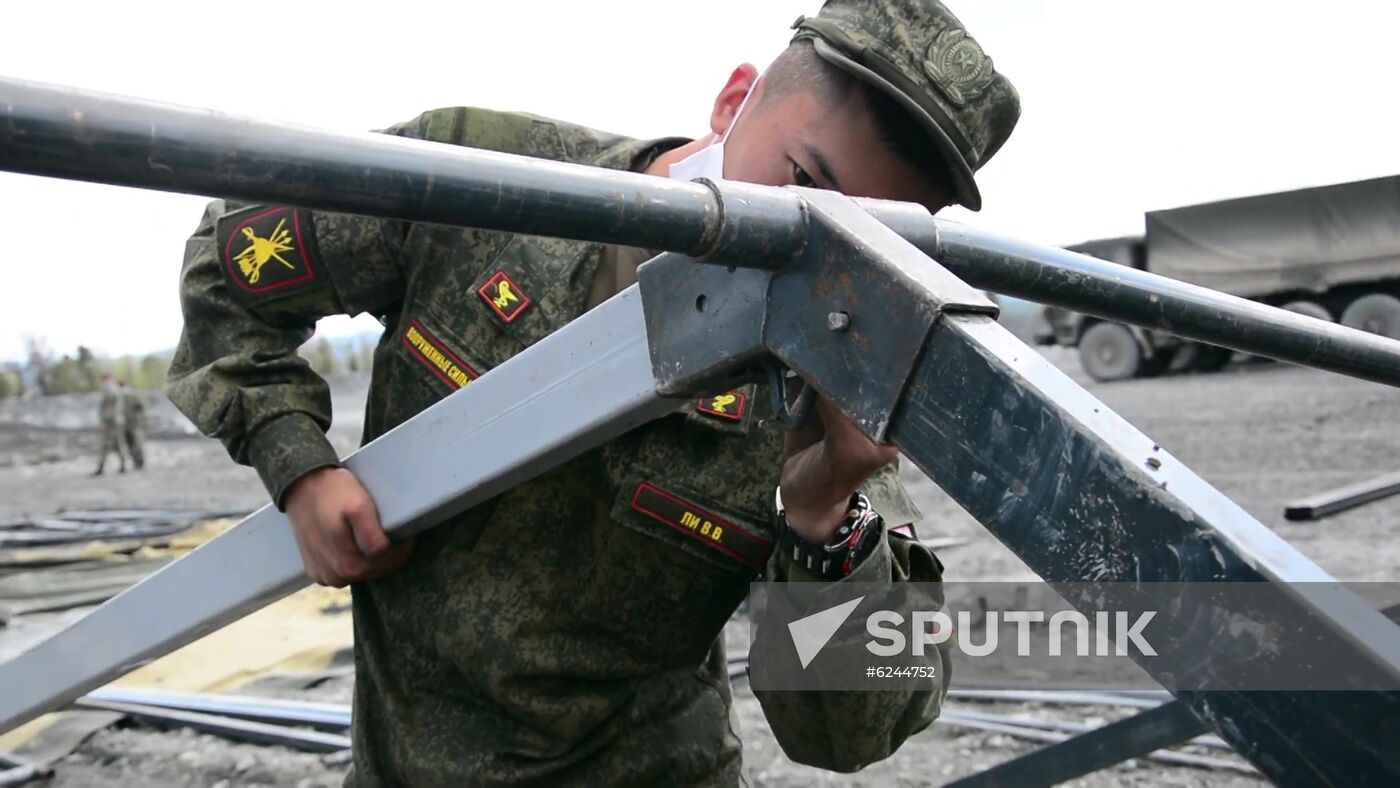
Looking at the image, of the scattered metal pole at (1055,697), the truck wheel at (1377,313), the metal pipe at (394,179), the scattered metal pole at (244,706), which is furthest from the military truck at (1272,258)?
the metal pipe at (394,179)

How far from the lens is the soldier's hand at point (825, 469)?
122 centimetres

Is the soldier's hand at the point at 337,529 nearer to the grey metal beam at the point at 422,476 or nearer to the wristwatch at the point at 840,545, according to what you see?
the grey metal beam at the point at 422,476

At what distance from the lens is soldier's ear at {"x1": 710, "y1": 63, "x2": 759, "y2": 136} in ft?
5.38

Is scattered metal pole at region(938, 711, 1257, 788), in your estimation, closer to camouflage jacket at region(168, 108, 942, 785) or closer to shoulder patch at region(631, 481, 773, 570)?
camouflage jacket at region(168, 108, 942, 785)

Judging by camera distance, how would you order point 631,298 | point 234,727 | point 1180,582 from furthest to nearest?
point 234,727
point 631,298
point 1180,582

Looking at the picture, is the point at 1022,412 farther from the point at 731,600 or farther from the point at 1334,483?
the point at 1334,483

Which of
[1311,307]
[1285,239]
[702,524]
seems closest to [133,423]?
[1285,239]

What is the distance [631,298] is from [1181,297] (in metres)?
0.54

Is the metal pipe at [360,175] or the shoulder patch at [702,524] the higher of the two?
the metal pipe at [360,175]

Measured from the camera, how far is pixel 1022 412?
2.36 feet

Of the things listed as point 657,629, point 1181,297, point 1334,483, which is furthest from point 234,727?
point 1334,483

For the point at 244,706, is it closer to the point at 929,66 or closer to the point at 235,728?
the point at 235,728

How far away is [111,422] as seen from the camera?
1452 cm

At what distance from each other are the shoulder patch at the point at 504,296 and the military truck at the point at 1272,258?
10.7m
